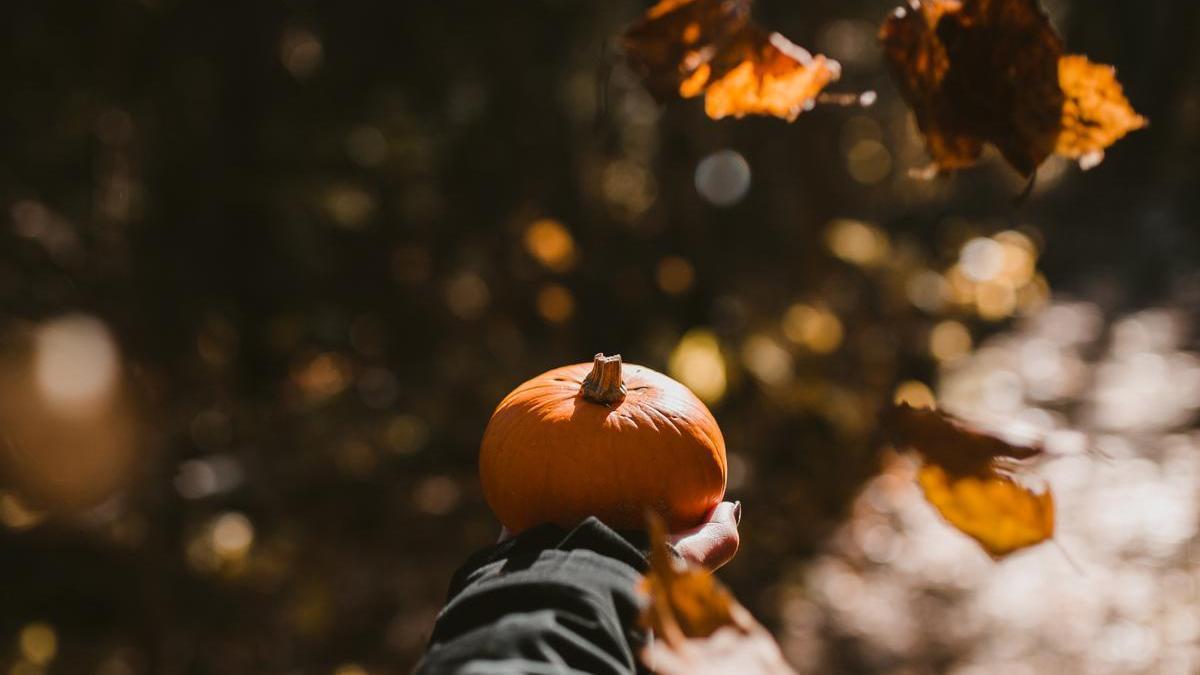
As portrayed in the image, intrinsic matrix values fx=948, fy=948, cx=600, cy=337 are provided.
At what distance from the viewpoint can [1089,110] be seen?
3.82ft

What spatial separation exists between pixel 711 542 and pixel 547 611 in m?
0.42

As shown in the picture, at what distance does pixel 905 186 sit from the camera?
742 centimetres

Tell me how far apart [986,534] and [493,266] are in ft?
12.6

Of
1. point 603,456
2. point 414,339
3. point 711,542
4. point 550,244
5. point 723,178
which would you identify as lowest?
point 414,339

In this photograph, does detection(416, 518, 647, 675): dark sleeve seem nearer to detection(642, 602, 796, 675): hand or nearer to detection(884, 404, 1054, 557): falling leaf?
detection(642, 602, 796, 675): hand

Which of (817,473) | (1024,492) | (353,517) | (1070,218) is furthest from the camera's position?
(1070,218)

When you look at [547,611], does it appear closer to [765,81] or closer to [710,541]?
[710,541]

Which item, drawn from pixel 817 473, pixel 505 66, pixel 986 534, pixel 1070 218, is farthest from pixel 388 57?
pixel 1070 218

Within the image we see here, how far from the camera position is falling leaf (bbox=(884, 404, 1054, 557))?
1141 mm

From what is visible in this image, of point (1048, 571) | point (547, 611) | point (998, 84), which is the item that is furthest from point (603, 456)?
point (1048, 571)

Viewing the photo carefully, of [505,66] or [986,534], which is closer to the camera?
[986,534]

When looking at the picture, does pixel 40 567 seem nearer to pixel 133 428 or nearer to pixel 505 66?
pixel 133 428

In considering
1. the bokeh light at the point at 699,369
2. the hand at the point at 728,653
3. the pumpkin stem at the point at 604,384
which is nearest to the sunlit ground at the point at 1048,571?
the bokeh light at the point at 699,369

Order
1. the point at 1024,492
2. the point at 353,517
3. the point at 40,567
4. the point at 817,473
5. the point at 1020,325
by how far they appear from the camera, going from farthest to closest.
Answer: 1. the point at 1020,325
2. the point at 817,473
3. the point at 353,517
4. the point at 40,567
5. the point at 1024,492
